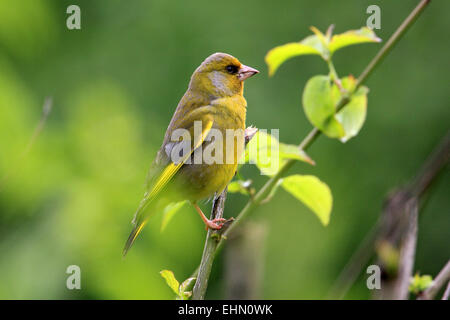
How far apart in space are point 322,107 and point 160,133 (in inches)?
139

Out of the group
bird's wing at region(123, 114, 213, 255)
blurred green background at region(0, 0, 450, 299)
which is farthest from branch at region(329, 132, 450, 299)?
blurred green background at region(0, 0, 450, 299)

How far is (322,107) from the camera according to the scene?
78.2 inches

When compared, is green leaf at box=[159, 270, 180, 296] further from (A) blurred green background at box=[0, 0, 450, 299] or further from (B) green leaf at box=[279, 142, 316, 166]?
(A) blurred green background at box=[0, 0, 450, 299]

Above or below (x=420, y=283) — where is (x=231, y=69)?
above

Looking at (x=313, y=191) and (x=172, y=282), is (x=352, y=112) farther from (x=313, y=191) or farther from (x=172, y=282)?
(x=172, y=282)

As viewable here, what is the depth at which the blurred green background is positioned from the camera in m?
4.22

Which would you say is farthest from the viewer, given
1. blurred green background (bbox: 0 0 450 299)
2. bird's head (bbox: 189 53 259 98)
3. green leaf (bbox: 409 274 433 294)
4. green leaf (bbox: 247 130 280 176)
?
blurred green background (bbox: 0 0 450 299)

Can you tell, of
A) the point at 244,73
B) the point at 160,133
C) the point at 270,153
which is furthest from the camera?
the point at 160,133

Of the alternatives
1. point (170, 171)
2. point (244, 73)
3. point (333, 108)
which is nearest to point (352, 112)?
point (333, 108)

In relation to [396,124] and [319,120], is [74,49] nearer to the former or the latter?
[396,124]

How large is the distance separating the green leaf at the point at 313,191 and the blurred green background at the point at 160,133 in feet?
6.42

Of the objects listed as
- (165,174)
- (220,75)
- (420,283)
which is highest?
(220,75)

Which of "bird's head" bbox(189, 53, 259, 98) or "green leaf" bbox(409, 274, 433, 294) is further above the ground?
"bird's head" bbox(189, 53, 259, 98)

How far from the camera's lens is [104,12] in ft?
25.2
